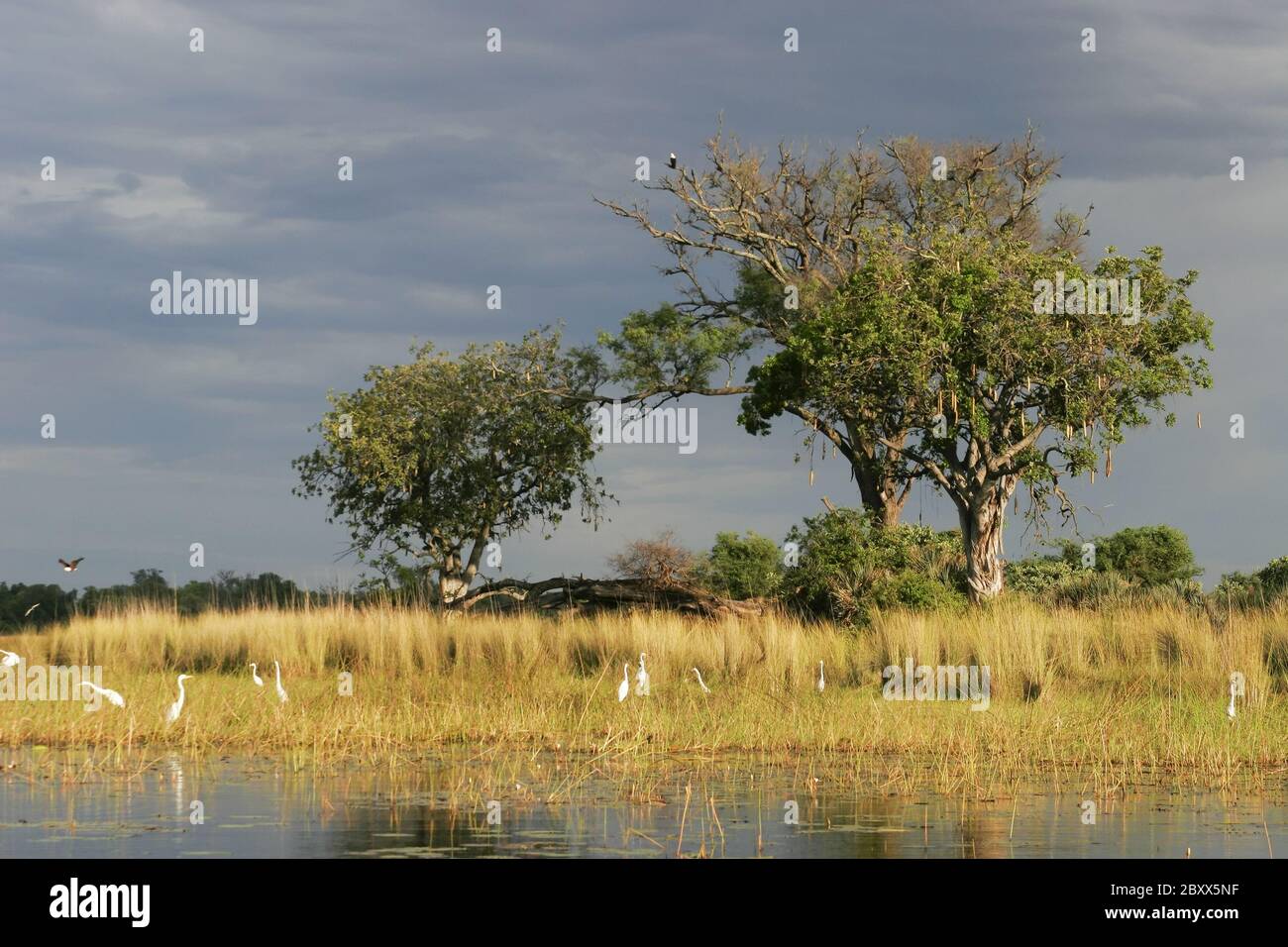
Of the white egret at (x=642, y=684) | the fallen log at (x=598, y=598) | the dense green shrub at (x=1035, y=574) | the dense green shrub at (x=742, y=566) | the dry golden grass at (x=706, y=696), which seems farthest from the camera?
the dense green shrub at (x=742, y=566)

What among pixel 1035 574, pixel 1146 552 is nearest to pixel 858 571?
pixel 1035 574

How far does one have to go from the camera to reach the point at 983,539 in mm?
31188

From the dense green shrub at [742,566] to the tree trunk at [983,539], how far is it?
5.28 metres

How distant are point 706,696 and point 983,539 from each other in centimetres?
1565

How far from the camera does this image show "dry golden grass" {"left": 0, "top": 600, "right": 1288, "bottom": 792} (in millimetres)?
13266

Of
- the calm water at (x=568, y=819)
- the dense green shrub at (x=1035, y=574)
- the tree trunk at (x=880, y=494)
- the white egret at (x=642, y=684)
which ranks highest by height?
the tree trunk at (x=880, y=494)

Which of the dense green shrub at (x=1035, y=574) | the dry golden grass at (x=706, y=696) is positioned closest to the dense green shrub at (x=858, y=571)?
the dry golden grass at (x=706, y=696)

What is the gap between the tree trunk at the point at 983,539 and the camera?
30.9 metres

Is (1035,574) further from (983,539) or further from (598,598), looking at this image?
(598,598)

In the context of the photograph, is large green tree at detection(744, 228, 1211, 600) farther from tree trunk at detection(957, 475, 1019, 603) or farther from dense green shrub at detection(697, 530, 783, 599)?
dense green shrub at detection(697, 530, 783, 599)

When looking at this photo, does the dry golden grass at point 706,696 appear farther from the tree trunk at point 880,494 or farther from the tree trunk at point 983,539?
the tree trunk at point 880,494

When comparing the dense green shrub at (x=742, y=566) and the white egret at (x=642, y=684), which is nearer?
the white egret at (x=642, y=684)

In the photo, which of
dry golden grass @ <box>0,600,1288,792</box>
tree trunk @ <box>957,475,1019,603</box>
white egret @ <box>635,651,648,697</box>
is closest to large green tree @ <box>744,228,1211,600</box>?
tree trunk @ <box>957,475,1019,603</box>

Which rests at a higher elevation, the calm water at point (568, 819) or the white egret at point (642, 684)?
the white egret at point (642, 684)
